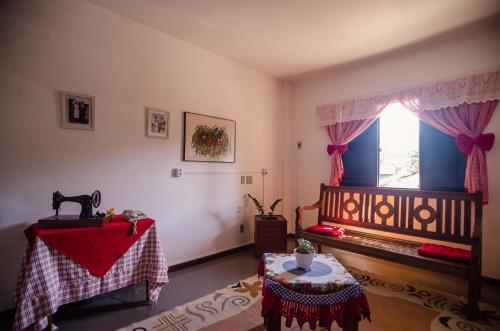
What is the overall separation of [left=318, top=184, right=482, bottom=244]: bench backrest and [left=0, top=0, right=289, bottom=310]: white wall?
51.0 inches

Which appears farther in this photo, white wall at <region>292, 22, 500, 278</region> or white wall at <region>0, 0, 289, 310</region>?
white wall at <region>292, 22, 500, 278</region>

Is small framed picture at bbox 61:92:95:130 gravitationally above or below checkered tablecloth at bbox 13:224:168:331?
above

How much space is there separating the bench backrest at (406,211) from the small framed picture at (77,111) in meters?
2.89

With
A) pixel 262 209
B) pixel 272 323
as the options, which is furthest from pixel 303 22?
pixel 272 323

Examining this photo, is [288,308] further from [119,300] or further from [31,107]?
[31,107]

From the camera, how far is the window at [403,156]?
9.52 ft

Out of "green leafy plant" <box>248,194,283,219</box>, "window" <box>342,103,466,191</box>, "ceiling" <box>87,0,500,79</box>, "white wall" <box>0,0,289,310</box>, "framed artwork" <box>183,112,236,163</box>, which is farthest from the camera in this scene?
"green leafy plant" <box>248,194,283,219</box>

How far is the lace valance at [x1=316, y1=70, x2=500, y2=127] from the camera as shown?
2633 millimetres

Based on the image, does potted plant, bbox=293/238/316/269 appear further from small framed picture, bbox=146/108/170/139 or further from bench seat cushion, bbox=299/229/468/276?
small framed picture, bbox=146/108/170/139

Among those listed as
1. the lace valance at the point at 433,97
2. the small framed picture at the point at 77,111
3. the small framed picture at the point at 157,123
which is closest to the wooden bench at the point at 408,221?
the lace valance at the point at 433,97

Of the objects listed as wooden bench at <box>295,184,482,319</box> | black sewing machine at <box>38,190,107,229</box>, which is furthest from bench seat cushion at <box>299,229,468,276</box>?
black sewing machine at <box>38,190,107,229</box>

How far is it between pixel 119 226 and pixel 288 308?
1.42 meters

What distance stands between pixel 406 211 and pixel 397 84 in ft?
5.26

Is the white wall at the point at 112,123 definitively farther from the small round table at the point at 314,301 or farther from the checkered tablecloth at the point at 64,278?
the small round table at the point at 314,301
